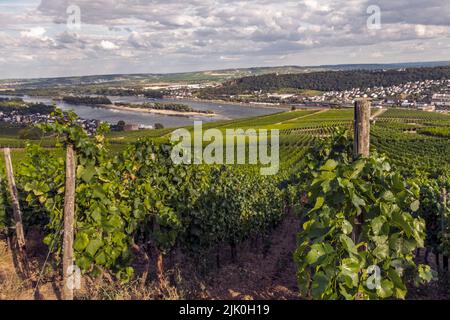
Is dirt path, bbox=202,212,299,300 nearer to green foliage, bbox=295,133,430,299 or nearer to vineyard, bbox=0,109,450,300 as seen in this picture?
vineyard, bbox=0,109,450,300

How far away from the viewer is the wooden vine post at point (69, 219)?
215 inches

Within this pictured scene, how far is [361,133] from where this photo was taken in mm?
4715

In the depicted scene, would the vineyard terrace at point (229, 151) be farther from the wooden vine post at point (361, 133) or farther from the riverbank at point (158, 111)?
the riverbank at point (158, 111)

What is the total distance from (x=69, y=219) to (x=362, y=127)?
161 inches

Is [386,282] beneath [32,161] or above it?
beneath

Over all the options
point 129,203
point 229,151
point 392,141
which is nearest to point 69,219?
point 129,203

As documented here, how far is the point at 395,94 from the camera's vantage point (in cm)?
15525

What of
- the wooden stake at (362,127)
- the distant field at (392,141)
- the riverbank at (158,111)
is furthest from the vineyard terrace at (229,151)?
the riverbank at (158,111)

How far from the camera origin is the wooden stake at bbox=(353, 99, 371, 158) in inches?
183

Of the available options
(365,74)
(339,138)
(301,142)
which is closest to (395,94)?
(365,74)

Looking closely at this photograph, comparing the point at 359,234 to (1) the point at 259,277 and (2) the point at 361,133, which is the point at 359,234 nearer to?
(2) the point at 361,133

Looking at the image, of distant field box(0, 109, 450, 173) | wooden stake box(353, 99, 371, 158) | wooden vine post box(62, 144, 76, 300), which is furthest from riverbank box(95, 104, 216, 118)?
wooden stake box(353, 99, 371, 158)

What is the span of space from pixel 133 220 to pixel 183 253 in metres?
2.43
